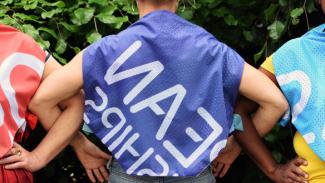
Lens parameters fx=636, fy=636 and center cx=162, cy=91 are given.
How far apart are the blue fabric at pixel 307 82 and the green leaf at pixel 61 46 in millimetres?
880

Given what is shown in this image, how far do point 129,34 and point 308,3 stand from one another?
3.09 ft

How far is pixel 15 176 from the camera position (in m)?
2.28

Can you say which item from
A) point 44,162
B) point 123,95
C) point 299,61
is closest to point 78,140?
point 44,162

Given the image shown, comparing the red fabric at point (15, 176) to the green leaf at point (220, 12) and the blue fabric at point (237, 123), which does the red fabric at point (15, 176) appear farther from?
the green leaf at point (220, 12)

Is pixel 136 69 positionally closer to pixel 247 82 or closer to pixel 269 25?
pixel 247 82

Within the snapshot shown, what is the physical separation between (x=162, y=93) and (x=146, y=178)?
0.32 meters

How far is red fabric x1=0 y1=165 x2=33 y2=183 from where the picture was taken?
2234mm

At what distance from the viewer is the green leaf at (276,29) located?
2649 mm

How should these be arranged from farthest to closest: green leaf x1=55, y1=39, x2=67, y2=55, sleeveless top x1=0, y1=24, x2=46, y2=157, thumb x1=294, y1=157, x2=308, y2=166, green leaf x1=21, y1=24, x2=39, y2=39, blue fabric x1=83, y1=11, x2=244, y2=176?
green leaf x1=55, y1=39, x2=67, y2=55
green leaf x1=21, y1=24, x2=39, y2=39
thumb x1=294, y1=157, x2=308, y2=166
sleeveless top x1=0, y1=24, x2=46, y2=157
blue fabric x1=83, y1=11, x2=244, y2=176

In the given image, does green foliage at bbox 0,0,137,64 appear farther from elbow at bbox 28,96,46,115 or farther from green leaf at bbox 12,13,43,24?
elbow at bbox 28,96,46,115

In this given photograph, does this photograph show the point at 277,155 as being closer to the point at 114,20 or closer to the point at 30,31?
the point at 114,20

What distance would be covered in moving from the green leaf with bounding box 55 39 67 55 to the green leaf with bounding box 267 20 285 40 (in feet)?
2.82

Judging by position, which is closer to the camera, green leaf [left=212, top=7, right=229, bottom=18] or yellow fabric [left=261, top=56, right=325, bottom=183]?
yellow fabric [left=261, top=56, right=325, bottom=183]

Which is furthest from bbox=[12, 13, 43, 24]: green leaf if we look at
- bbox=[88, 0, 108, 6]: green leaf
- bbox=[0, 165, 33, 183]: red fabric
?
bbox=[0, 165, 33, 183]: red fabric
